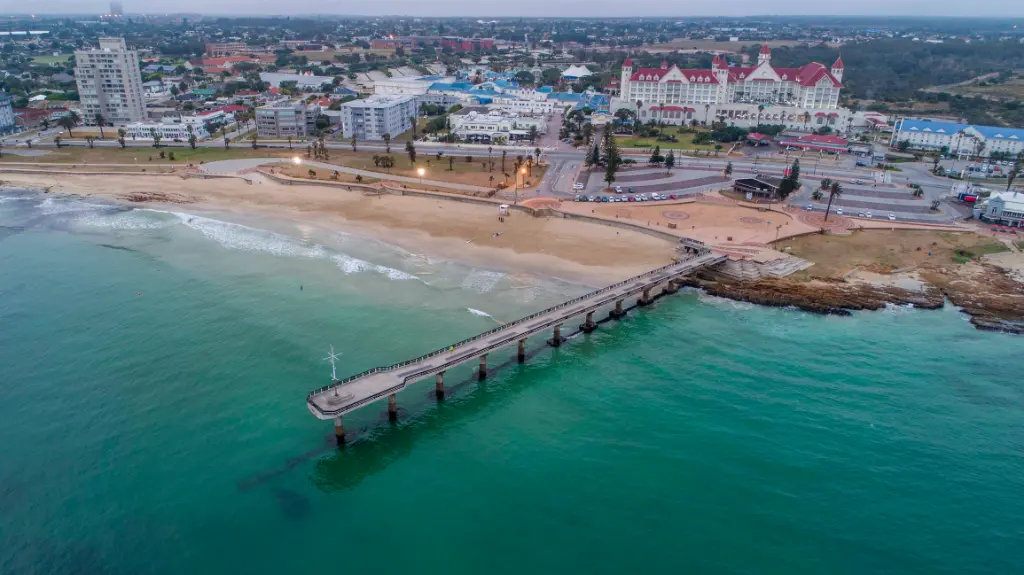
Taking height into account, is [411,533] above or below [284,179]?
below

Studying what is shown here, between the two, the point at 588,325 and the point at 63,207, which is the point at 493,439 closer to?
the point at 588,325

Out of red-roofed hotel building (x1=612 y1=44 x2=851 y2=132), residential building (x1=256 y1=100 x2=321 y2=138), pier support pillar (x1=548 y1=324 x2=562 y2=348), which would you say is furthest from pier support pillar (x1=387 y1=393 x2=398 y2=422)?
red-roofed hotel building (x1=612 y1=44 x2=851 y2=132)

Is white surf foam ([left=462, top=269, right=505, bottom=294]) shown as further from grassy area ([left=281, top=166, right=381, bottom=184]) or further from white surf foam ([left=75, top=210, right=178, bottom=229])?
white surf foam ([left=75, top=210, right=178, bottom=229])

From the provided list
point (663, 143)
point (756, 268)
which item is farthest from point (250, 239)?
point (663, 143)

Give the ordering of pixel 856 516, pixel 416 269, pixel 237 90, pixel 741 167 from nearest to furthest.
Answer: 1. pixel 856 516
2. pixel 416 269
3. pixel 741 167
4. pixel 237 90

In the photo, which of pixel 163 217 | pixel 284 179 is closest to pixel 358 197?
pixel 284 179

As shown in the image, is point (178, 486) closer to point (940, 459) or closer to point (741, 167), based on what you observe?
point (940, 459)

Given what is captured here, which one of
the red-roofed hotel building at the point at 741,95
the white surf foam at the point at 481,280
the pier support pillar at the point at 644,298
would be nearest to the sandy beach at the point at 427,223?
the white surf foam at the point at 481,280
